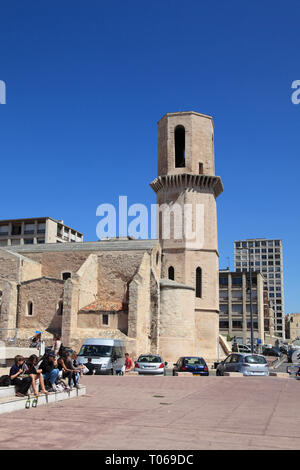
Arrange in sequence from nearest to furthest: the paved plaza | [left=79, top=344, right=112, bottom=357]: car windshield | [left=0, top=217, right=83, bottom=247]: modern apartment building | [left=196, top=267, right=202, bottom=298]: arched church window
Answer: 1. the paved plaza
2. [left=79, top=344, right=112, bottom=357]: car windshield
3. [left=196, top=267, right=202, bottom=298]: arched church window
4. [left=0, top=217, right=83, bottom=247]: modern apartment building

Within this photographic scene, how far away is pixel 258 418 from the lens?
895 centimetres

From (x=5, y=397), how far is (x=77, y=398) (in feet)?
8.06

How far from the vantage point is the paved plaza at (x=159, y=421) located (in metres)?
6.50

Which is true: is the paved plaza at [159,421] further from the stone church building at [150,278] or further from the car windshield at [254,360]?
the stone church building at [150,278]

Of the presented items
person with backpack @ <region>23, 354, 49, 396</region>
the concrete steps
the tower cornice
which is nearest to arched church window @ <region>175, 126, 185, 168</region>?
the tower cornice

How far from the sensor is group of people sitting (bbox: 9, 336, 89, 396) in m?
10.3

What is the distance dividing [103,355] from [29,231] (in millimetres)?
66309

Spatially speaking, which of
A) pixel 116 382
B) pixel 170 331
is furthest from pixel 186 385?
pixel 170 331

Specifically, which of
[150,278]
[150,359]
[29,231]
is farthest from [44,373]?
[29,231]

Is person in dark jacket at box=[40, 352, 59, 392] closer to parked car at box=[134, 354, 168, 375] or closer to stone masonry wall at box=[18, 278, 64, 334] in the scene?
parked car at box=[134, 354, 168, 375]

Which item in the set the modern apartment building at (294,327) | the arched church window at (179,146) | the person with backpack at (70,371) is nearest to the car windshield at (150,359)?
the person with backpack at (70,371)

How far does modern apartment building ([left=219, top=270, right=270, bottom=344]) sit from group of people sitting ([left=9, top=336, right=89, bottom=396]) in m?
66.8

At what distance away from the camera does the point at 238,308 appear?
3095 inches

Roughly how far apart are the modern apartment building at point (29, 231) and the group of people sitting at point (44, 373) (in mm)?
71704
